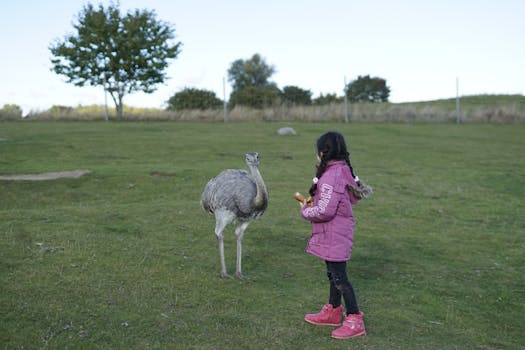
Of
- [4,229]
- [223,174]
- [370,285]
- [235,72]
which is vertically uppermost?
[235,72]

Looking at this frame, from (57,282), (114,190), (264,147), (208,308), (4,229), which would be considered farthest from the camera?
(264,147)

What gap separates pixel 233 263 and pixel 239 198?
1.50 m

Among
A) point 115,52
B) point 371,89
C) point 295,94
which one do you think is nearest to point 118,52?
point 115,52

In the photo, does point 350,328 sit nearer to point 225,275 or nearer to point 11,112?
point 225,275

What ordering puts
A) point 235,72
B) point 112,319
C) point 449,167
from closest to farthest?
point 112,319 → point 449,167 → point 235,72

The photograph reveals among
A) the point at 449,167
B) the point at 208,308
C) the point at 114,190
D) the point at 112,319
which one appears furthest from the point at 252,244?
the point at 449,167

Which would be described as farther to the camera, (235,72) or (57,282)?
(235,72)

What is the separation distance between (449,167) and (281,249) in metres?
12.4

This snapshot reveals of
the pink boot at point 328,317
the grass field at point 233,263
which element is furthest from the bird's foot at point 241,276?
the pink boot at point 328,317

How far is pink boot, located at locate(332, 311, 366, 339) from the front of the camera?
19.5 feet

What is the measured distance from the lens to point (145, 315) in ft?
20.6

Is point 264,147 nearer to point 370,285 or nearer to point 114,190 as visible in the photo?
point 114,190

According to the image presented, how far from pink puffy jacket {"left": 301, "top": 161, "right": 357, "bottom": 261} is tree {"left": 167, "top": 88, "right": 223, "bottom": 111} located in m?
44.3

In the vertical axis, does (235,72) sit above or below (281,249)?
above
